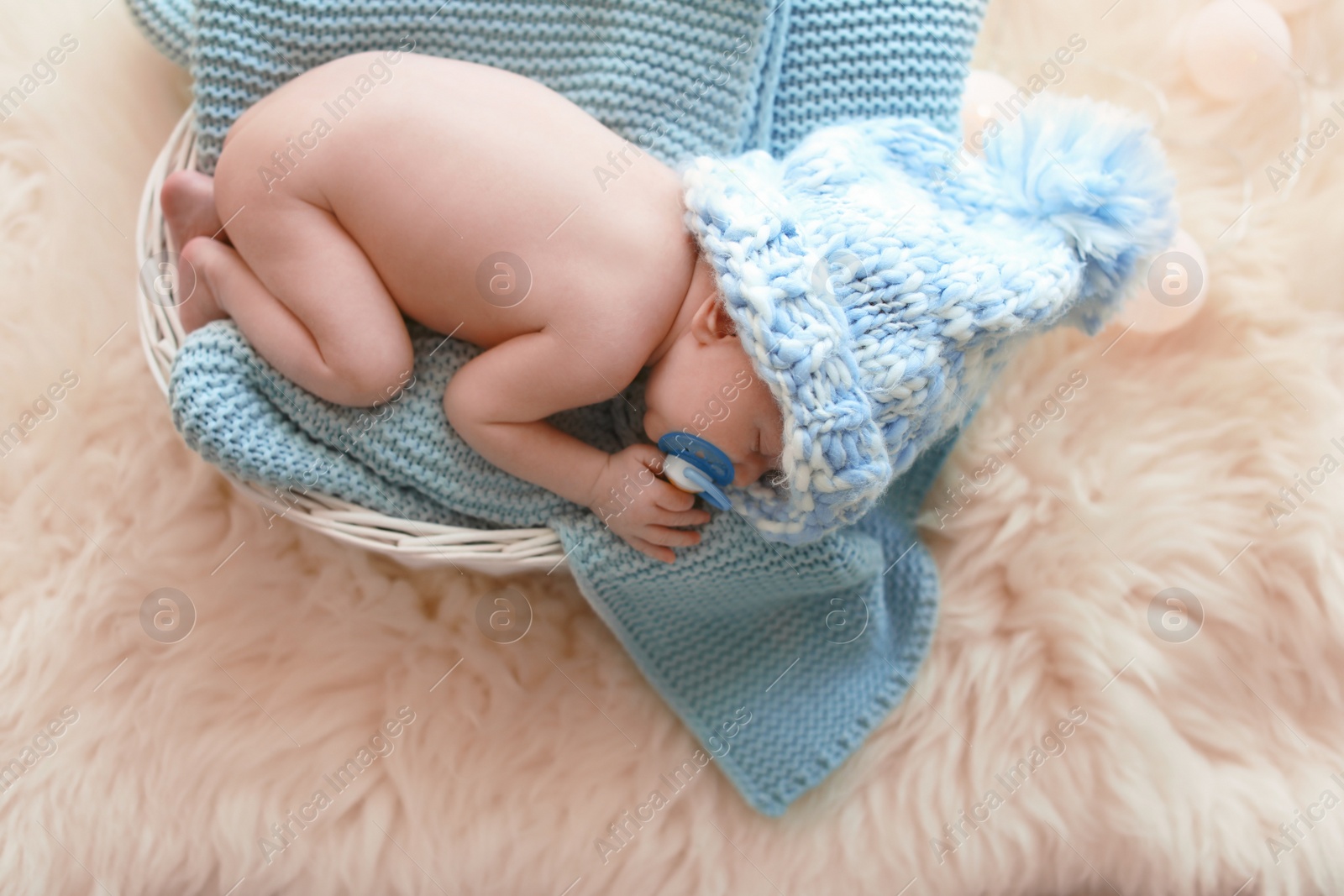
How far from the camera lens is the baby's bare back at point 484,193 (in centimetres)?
104

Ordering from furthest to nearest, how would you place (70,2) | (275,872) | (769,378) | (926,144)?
(70,2) → (275,872) → (926,144) → (769,378)

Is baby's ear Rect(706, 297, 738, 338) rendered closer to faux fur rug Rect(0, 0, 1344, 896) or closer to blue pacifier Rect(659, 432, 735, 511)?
blue pacifier Rect(659, 432, 735, 511)

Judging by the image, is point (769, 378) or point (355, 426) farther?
point (355, 426)

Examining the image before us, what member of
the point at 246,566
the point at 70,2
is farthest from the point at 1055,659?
the point at 70,2

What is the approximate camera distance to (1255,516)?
1266 mm

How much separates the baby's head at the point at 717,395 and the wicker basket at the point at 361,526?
0.24 meters

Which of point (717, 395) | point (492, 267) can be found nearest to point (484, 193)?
point (492, 267)

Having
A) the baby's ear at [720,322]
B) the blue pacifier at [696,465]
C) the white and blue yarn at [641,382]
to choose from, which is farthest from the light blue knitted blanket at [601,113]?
the baby's ear at [720,322]

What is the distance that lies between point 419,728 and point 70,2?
1.18 metres

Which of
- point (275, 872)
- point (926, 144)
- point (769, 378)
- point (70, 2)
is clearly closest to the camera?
point (769, 378)

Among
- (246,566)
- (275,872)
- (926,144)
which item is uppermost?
(926,144)

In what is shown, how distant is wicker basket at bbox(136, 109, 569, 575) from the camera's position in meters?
1.10

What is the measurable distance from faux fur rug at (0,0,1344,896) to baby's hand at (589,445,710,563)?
281 mm

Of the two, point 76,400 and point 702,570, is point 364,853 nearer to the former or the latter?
point 702,570
